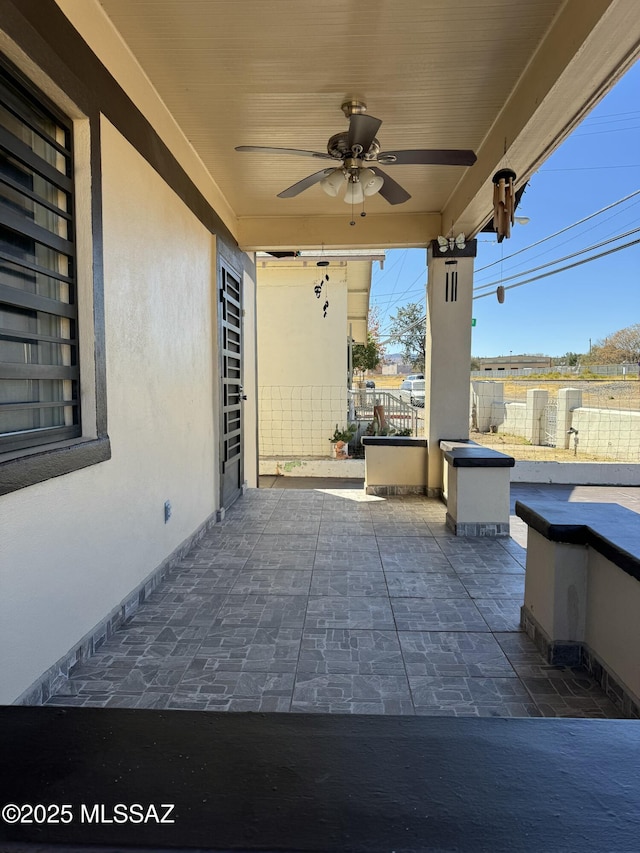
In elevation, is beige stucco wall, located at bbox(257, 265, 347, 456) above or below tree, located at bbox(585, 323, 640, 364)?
below

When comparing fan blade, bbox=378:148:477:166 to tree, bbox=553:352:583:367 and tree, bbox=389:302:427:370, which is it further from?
tree, bbox=389:302:427:370

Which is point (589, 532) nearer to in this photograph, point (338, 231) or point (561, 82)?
point (561, 82)

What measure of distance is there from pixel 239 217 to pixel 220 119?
1.97 m

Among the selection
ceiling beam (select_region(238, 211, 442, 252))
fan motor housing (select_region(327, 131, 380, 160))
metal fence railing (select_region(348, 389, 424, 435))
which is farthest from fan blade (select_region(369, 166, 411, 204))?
metal fence railing (select_region(348, 389, 424, 435))

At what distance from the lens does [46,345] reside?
1.97m

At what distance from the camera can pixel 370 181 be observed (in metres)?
3.18

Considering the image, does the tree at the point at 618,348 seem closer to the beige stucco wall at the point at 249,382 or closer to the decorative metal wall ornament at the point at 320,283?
the decorative metal wall ornament at the point at 320,283

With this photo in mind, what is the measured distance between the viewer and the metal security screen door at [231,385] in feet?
14.8

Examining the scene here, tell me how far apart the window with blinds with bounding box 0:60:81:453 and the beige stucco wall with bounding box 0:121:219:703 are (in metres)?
0.22

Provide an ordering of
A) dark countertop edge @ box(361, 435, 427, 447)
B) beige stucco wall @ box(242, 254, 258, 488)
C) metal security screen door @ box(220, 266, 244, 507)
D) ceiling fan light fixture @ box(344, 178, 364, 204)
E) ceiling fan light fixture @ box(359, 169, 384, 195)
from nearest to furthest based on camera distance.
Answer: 1. ceiling fan light fixture @ box(359, 169, 384, 195)
2. ceiling fan light fixture @ box(344, 178, 364, 204)
3. metal security screen door @ box(220, 266, 244, 507)
4. dark countertop edge @ box(361, 435, 427, 447)
5. beige stucco wall @ box(242, 254, 258, 488)

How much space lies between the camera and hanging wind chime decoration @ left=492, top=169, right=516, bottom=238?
116 inches

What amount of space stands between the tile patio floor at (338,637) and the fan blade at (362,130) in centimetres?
267

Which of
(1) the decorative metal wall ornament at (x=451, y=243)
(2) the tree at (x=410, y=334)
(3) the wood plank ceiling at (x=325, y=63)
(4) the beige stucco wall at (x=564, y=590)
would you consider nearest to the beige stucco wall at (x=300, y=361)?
(1) the decorative metal wall ornament at (x=451, y=243)

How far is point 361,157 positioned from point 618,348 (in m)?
22.3
